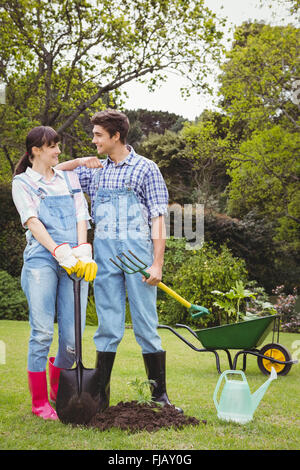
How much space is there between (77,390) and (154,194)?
3.81 ft

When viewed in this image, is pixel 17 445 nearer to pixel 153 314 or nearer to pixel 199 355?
pixel 153 314

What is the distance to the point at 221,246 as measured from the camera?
1032 cm

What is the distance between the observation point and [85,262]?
281 cm

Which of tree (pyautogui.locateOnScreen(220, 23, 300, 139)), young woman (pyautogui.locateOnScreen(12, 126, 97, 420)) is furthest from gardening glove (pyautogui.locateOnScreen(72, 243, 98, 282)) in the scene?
tree (pyautogui.locateOnScreen(220, 23, 300, 139))

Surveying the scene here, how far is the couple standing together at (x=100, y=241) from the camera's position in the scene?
116 inches

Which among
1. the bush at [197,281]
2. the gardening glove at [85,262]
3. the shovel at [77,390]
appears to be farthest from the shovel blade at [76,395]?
the bush at [197,281]

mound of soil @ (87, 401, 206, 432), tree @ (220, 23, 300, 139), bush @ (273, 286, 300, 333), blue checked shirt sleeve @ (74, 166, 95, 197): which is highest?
tree @ (220, 23, 300, 139)

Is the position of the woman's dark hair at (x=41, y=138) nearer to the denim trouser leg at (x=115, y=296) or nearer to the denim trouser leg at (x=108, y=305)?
the denim trouser leg at (x=115, y=296)

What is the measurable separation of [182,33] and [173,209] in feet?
11.9

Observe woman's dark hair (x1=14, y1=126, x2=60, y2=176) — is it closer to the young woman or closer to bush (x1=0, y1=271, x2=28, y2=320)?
the young woman

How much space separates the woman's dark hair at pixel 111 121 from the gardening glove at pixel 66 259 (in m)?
0.73

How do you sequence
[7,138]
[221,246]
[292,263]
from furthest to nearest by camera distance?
[292,263] < [7,138] < [221,246]

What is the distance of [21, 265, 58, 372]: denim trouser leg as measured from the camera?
9.53ft

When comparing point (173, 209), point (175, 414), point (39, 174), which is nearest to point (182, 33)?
point (173, 209)
